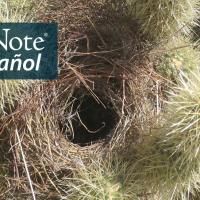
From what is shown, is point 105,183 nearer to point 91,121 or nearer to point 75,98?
point 75,98

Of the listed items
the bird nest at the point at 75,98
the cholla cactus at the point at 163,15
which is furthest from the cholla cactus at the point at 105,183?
the cholla cactus at the point at 163,15

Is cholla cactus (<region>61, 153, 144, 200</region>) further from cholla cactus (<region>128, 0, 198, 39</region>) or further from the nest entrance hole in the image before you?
A: cholla cactus (<region>128, 0, 198, 39</region>)

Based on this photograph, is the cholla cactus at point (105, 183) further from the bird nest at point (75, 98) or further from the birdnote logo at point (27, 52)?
the birdnote logo at point (27, 52)

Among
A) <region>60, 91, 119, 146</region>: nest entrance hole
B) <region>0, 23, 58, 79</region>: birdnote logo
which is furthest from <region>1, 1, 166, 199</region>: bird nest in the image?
<region>60, 91, 119, 146</region>: nest entrance hole

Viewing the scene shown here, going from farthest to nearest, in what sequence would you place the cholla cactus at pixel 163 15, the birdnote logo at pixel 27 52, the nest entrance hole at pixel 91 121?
the nest entrance hole at pixel 91 121 < the cholla cactus at pixel 163 15 < the birdnote logo at pixel 27 52

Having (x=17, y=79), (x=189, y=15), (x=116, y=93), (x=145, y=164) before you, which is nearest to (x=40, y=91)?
(x=17, y=79)

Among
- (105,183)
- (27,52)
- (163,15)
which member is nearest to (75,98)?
(27,52)

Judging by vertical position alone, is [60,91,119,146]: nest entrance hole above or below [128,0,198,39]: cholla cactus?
below
